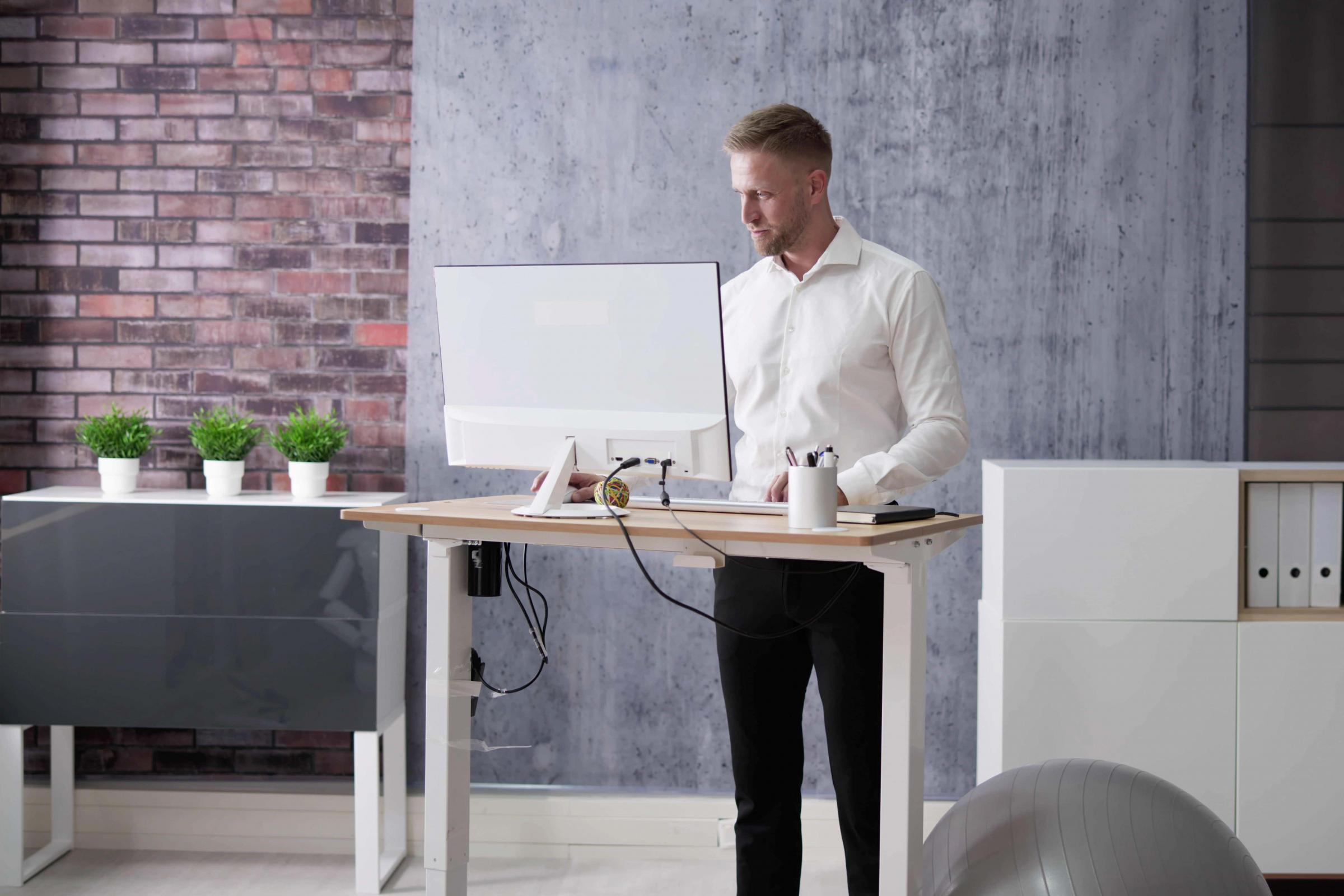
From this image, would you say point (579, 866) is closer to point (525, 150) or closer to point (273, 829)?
point (273, 829)

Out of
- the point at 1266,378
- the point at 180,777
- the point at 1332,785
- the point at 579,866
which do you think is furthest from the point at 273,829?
the point at 1266,378

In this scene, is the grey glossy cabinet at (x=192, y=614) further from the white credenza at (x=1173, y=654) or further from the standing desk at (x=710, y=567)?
the white credenza at (x=1173, y=654)

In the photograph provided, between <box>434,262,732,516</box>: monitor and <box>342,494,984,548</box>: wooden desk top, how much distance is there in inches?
2.4

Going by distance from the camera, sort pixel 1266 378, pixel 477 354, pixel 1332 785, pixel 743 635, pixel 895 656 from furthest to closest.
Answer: pixel 1266 378, pixel 1332 785, pixel 743 635, pixel 477 354, pixel 895 656

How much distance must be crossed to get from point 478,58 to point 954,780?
7.82 ft

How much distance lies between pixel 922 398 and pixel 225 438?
6.04 ft

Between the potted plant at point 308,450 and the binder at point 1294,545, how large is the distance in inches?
93.3

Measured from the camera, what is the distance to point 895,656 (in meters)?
1.59

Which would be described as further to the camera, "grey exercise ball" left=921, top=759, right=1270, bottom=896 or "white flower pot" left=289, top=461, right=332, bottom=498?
"white flower pot" left=289, top=461, right=332, bottom=498

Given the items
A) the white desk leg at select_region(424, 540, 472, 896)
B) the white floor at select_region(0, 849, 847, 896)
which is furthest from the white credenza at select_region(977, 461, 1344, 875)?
the white desk leg at select_region(424, 540, 472, 896)

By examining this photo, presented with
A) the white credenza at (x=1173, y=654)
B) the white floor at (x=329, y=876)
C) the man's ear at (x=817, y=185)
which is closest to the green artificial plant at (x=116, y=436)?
the white floor at (x=329, y=876)

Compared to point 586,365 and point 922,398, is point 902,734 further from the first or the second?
point 586,365

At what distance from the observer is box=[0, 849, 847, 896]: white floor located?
2729 millimetres

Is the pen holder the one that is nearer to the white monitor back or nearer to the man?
the white monitor back
